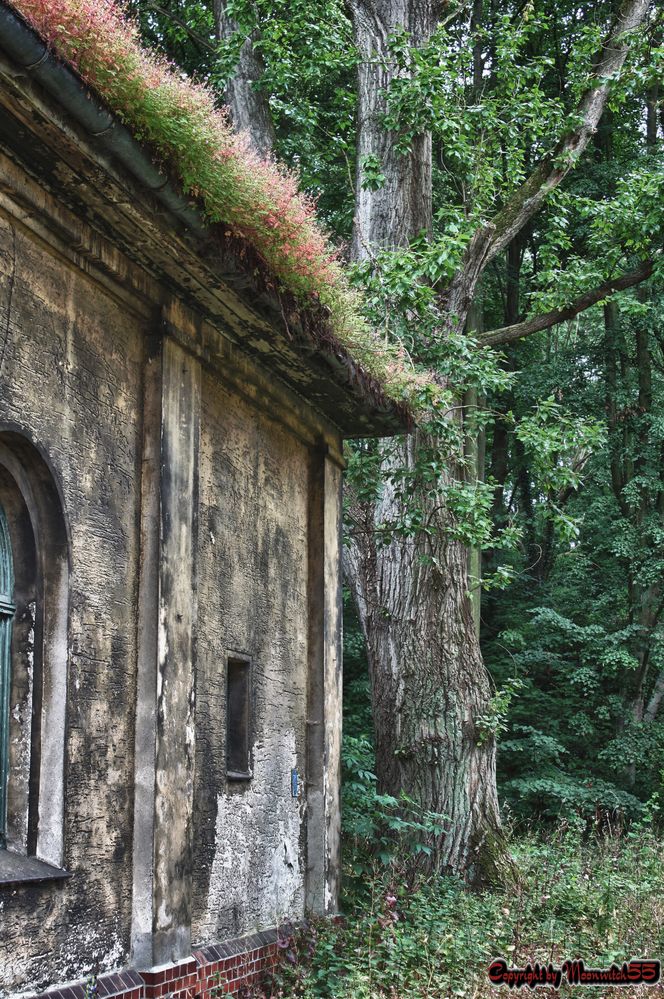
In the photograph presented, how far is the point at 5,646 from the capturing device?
5.14 metres

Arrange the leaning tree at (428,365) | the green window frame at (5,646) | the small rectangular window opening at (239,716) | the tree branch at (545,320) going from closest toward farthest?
the green window frame at (5,646) → the small rectangular window opening at (239,716) → the leaning tree at (428,365) → the tree branch at (545,320)

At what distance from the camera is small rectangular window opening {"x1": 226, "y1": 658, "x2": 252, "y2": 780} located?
714cm

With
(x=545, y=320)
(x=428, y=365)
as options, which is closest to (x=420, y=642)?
(x=428, y=365)

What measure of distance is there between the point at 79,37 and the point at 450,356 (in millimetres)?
6755

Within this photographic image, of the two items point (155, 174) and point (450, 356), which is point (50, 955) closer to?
point (155, 174)

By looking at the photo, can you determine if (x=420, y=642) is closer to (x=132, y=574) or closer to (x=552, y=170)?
(x=552, y=170)

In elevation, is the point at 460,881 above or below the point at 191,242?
below

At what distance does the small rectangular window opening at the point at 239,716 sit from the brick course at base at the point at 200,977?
1.05 meters

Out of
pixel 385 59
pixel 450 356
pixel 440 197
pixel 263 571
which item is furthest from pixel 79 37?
pixel 440 197

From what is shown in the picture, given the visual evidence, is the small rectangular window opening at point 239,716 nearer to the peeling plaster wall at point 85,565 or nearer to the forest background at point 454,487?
the forest background at point 454,487

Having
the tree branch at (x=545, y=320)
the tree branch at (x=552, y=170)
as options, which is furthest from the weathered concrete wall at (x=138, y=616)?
the tree branch at (x=545, y=320)

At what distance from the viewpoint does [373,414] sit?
348 inches

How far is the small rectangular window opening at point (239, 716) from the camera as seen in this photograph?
23.4 feet

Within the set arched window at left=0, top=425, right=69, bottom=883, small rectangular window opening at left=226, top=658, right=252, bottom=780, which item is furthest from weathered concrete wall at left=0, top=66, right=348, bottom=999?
small rectangular window opening at left=226, top=658, right=252, bottom=780
